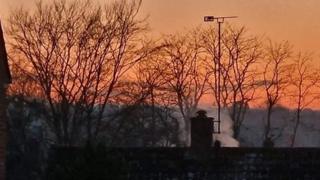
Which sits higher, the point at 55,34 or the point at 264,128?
the point at 55,34

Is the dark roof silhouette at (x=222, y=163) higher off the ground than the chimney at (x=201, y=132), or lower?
lower

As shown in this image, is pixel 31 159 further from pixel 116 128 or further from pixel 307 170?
pixel 307 170

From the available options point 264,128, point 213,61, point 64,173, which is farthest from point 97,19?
point 64,173

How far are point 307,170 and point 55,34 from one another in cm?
3335

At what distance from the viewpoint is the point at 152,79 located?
209 feet

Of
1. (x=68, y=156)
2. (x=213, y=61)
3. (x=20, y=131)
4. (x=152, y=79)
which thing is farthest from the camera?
(x=213, y=61)

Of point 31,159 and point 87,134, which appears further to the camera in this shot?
point 87,134

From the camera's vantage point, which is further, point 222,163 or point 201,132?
point 201,132

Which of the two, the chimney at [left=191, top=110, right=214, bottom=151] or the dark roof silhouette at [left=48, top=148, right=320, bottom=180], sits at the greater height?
the chimney at [left=191, top=110, right=214, bottom=151]

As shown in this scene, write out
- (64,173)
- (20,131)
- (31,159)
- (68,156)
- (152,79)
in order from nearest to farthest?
(64,173) < (68,156) < (31,159) < (20,131) < (152,79)

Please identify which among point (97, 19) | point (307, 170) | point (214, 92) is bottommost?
point (307, 170)

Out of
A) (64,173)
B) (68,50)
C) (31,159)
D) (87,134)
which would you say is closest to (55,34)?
(68,50)

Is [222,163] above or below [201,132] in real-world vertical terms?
below

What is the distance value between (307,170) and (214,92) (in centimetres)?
4291
